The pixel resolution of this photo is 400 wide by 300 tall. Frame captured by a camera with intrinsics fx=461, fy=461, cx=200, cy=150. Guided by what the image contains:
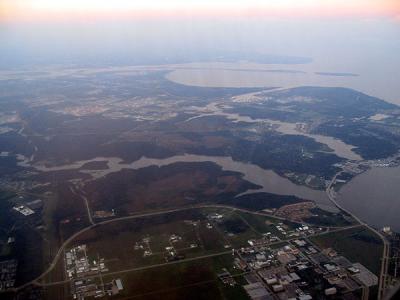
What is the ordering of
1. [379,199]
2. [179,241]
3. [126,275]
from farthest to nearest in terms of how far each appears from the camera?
[379,199], [179,241], [126,275]

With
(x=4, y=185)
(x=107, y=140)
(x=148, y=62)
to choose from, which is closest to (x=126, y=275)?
(x=4, y=185)

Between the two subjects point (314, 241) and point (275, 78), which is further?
point (275, 78)

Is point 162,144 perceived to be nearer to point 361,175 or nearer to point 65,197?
point 65,197

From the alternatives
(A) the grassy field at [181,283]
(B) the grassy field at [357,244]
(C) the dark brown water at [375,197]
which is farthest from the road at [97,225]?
(A) the grassy field at [181,283]

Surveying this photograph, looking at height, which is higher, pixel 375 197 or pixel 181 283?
pixel 181 283

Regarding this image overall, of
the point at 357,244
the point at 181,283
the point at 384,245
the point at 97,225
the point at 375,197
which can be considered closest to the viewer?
the point at 181,283

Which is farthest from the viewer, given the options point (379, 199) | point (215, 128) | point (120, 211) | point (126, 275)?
point (215, 128)

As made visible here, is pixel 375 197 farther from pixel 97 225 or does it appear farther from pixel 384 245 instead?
pixel 97 225

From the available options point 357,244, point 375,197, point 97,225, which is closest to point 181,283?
point 97,225

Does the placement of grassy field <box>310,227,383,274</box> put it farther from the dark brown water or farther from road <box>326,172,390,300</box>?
the dark brown water
